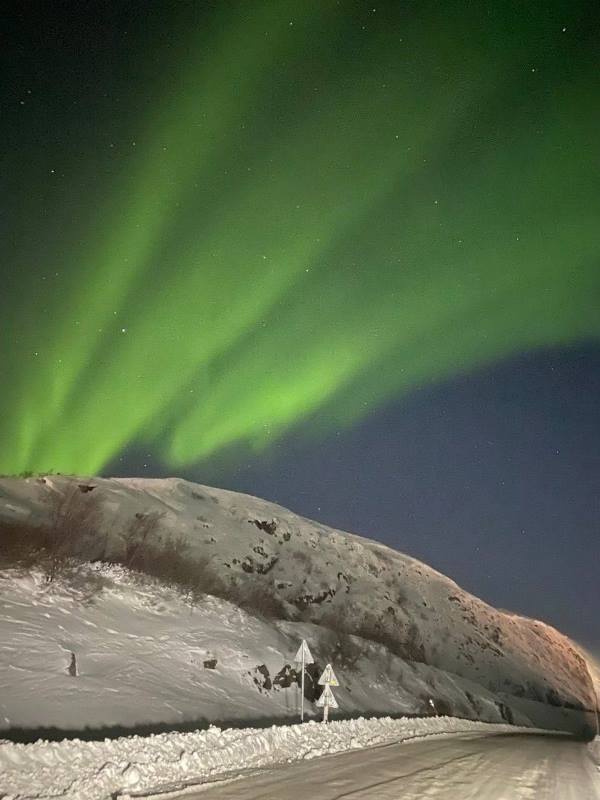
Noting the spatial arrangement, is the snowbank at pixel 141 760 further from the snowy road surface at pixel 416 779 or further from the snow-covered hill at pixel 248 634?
the snow-covered hill at pixel 248 634

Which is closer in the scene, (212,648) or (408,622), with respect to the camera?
(212,648)

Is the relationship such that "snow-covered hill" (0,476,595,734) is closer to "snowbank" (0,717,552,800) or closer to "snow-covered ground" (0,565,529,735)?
"snow-covered ground" (0,565,529,735)

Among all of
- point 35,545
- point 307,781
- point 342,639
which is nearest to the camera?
point 307,781

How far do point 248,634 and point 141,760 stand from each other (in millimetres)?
22846

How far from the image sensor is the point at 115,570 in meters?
31.8

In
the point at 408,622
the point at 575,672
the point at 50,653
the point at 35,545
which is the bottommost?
the point at 575,672

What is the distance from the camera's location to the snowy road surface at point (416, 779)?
1023 cm

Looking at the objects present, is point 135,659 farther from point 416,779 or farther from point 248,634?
point 416,779

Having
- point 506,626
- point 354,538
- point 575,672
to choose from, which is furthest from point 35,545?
point 575,672

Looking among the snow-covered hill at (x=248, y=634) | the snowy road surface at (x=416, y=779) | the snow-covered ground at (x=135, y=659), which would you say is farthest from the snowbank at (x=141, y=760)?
the snow-covered hill at (x=248, y=634)

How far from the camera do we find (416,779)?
1214cm

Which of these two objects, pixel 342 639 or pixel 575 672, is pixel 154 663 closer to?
pixel 342 639

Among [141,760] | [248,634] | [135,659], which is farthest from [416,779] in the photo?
[248,634]

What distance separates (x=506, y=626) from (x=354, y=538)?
23.4 metres
